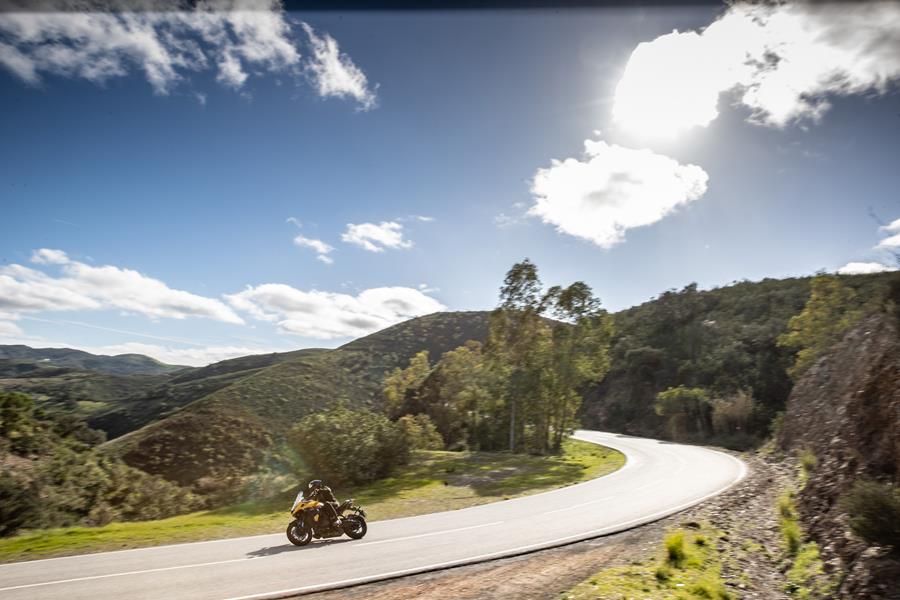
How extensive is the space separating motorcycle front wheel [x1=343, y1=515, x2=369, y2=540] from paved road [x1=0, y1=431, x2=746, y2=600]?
0.20 metres

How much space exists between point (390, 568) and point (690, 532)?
9.36 metres

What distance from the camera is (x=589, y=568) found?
10.7 metres

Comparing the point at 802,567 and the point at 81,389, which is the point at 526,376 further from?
the point at 81,389

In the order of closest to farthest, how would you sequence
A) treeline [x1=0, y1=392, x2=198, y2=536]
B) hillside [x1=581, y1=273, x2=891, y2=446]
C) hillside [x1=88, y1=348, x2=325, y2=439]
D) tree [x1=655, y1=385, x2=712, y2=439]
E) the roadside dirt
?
the roadside dirt, treeline [x1=0, y1=392, x2=198, y2=536], tree [x1=655, y1=385, x2=712, y2=439], hillside [x1=581, y1=273, x2=891, y2=446], hillside [x1=88, y1=348, x2=325, y2=439]

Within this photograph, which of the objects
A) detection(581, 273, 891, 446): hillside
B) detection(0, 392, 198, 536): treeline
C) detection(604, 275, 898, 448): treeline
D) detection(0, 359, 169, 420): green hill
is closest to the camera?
detection(0, 392, 198, 536): treeline

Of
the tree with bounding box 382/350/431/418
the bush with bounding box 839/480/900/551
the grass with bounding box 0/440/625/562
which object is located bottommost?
the grass with bounding box 0/440/625/562

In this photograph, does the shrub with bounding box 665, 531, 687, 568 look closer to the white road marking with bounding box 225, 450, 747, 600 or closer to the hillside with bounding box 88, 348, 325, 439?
the white road marking with bounding box 225, 450, 747, 600

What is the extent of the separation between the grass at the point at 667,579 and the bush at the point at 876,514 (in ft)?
10.1

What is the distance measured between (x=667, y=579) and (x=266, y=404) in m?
66.8

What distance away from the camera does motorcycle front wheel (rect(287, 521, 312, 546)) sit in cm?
1204

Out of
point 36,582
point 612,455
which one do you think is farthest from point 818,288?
point 36,582

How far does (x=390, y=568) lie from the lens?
33.7 feet

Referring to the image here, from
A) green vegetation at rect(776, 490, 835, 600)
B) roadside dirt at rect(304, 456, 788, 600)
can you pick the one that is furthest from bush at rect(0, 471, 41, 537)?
green vegetation at rect(776, 490, 835, 600)

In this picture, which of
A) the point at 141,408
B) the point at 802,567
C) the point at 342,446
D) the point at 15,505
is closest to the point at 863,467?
the point at 802,567
